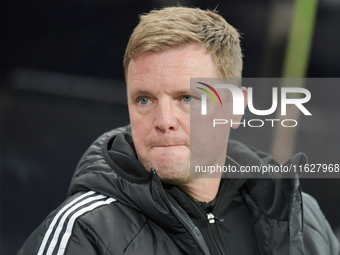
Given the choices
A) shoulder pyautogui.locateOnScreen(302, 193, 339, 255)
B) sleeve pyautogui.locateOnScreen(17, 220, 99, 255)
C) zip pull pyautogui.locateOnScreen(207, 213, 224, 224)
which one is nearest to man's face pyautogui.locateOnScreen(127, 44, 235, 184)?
zip pull pyautogui.locateOnScreen(207, 213, 224, 224)

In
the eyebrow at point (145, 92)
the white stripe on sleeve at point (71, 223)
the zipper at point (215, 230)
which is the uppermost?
the eyebrow at point (145, 92)

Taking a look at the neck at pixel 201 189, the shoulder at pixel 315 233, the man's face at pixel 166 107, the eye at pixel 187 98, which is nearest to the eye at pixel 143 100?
the man's face at pixel 166 107

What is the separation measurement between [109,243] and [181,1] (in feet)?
4.43

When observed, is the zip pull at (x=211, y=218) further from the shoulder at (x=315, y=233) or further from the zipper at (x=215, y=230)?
the shoulder at (x=315, y=233)

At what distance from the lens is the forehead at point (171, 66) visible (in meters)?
1.01

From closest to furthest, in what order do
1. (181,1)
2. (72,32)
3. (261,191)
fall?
(261,191) → (72,32) → (181,1)

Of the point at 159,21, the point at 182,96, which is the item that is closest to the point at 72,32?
the point at 159,21

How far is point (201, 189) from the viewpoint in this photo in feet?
3.71

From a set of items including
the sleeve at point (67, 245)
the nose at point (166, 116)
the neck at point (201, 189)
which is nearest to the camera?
the sleeve at point (67, 245)

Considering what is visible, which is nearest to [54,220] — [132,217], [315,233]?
[132,217]

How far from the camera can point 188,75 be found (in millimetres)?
1027

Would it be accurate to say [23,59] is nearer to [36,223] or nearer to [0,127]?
[0,127]

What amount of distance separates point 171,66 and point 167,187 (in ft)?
1.11

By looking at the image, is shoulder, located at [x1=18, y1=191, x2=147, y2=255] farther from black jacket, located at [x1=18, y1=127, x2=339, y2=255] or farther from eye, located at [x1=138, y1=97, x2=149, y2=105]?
eye, located at [x1=138, y1=97, x2=149, y2=105]
